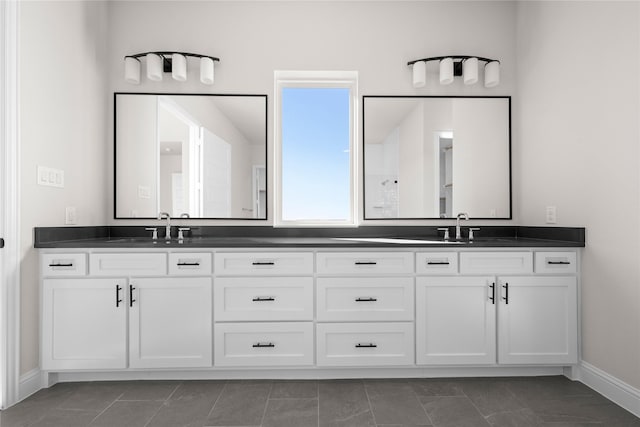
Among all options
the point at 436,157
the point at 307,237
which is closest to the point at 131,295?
the point at 307,237

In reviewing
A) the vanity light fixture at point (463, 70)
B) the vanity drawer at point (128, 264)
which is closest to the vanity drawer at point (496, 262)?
the vanity light fixture at point (463, 70)

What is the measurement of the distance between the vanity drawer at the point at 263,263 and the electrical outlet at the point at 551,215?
163cm

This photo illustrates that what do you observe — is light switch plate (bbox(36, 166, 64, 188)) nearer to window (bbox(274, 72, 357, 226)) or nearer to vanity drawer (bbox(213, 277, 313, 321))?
vanity drawer (bbox(213, 277, 313, 321))

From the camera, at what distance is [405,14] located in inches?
115

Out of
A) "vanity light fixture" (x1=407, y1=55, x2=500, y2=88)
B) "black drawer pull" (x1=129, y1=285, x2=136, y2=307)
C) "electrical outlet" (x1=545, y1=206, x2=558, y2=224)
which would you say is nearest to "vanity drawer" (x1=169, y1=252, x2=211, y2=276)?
"black drawer pull" (x1=129, y1=285, x2=136, y2=307)

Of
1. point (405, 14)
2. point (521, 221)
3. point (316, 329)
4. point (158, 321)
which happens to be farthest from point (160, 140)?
point (521, 221)

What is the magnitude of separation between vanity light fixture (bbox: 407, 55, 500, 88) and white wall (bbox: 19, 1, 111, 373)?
2314 mm

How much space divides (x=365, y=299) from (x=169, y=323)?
1176mm

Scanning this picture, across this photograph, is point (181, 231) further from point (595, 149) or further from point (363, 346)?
point (595, 149)

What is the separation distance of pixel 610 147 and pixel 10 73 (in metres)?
3.26

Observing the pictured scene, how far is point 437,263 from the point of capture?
233 centimetres

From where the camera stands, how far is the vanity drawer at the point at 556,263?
233 centimetres

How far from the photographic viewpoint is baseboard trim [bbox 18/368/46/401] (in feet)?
6.91

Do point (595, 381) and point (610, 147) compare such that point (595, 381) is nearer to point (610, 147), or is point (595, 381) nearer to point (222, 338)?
point (610, 147)
